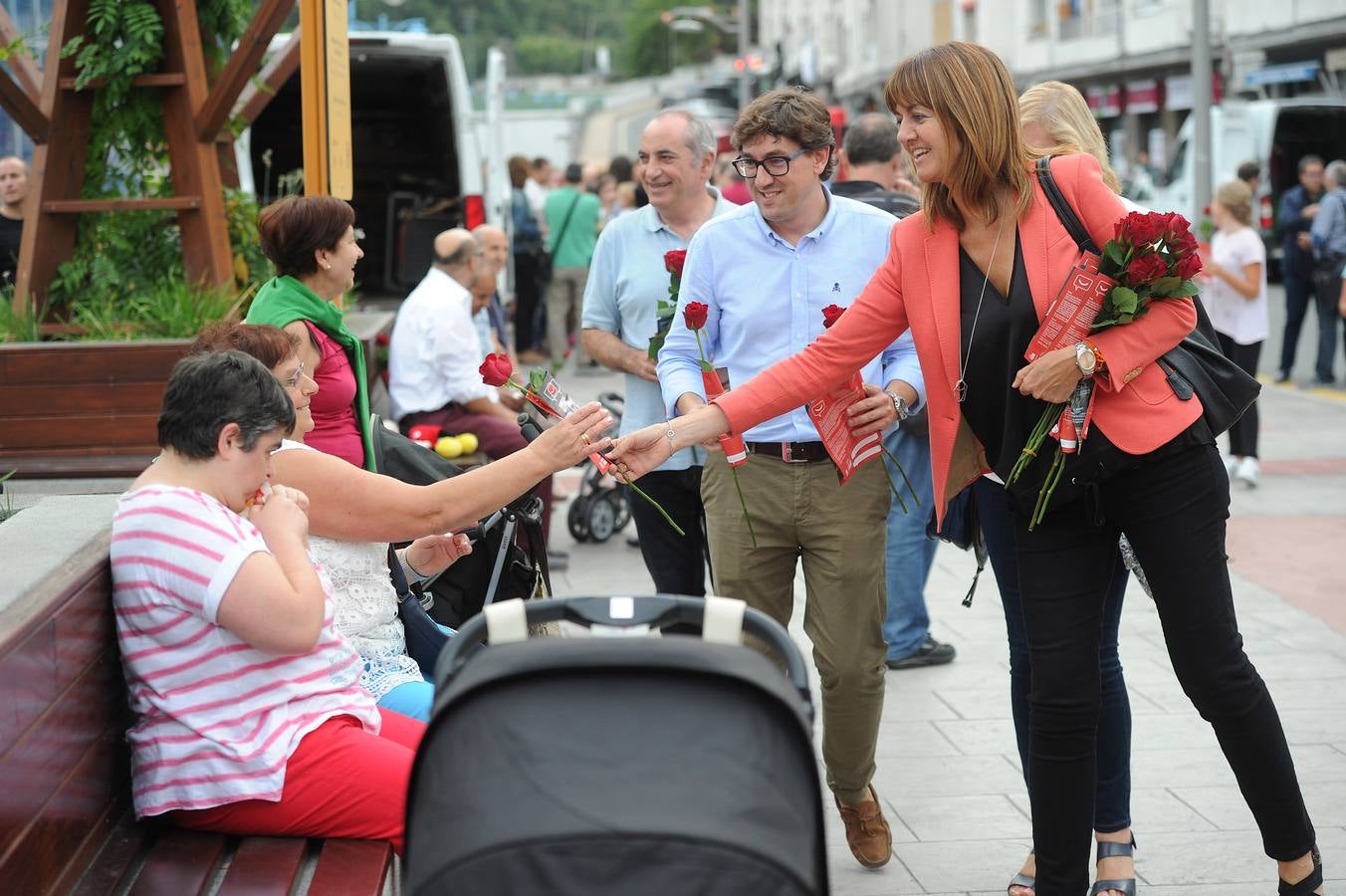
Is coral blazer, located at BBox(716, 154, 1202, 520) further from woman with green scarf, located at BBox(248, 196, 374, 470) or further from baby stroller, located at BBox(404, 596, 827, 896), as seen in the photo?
baby stroller, located at BBox(404, 596, 827, 896)

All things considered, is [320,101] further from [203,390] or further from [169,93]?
[203,390]

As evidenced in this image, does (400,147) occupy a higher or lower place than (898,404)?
higher

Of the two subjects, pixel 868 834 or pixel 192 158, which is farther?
pixel 192 158

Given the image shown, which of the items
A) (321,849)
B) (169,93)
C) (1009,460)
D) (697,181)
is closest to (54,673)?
(321,849)

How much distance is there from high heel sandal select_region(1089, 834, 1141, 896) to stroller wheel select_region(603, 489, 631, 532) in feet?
17.3

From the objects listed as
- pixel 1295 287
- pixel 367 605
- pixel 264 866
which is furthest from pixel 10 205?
pixel 1295 287

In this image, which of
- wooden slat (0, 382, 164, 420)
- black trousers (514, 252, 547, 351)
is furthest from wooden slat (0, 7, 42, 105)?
black trousers (514, 252, 547, 351)

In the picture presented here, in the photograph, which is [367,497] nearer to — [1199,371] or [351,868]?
[351,868]

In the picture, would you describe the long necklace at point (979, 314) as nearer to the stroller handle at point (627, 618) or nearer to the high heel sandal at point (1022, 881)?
the stroller handle at point (627, 618)

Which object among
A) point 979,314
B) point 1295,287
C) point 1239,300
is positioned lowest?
point 1295,287

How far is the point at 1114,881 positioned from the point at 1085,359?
1.46 metres

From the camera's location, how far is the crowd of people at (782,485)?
10.3 feet

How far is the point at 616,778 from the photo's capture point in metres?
2.15

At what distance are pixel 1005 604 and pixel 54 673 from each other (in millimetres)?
2360
